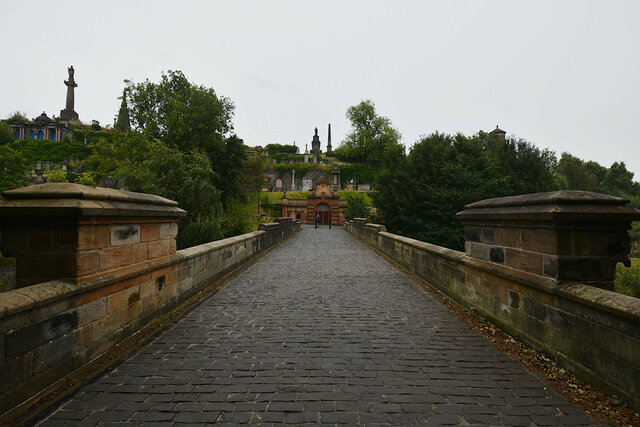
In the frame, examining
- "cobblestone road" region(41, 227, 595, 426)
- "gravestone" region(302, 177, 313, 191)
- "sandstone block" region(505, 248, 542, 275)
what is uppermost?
"gravestone" region(302, 177, 313, 191)

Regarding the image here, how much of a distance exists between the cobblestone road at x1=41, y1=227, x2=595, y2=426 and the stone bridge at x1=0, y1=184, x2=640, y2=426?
0.06 ft

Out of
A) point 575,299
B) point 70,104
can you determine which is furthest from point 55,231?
point 70,104

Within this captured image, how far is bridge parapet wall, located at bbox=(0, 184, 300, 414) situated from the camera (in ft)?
8.00

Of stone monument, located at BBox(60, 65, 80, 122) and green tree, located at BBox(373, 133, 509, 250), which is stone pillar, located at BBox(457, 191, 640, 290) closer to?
green tree, located at BBox(373, 133, 509, 250)

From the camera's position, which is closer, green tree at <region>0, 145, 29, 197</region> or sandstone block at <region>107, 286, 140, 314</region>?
sandstone block at <region>107, 286, 140, 314</region>

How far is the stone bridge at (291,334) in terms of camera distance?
98.0 inches

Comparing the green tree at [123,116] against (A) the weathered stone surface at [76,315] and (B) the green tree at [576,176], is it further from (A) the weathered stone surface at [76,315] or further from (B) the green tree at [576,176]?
(B) the green tree at [576,176]

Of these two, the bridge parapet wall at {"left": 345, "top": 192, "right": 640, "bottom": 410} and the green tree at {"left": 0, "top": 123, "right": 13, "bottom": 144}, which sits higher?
the green tree at {"left": 0, "top": 123, "right": 13, "bottom": 144}

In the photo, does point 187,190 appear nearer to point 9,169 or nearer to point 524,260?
point 524,260

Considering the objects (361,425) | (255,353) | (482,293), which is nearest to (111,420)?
(255,353)

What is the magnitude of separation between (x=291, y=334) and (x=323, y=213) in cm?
4032

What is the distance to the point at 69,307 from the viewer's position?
2967 mm

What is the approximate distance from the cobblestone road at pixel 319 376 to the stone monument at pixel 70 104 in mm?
83934

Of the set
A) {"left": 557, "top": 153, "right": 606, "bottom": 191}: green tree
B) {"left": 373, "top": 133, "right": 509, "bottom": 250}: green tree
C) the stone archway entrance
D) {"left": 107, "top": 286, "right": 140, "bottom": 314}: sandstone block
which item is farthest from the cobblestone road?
{"left": 557, "top": 153, "right": 606, "bottom": 191}: green tree
